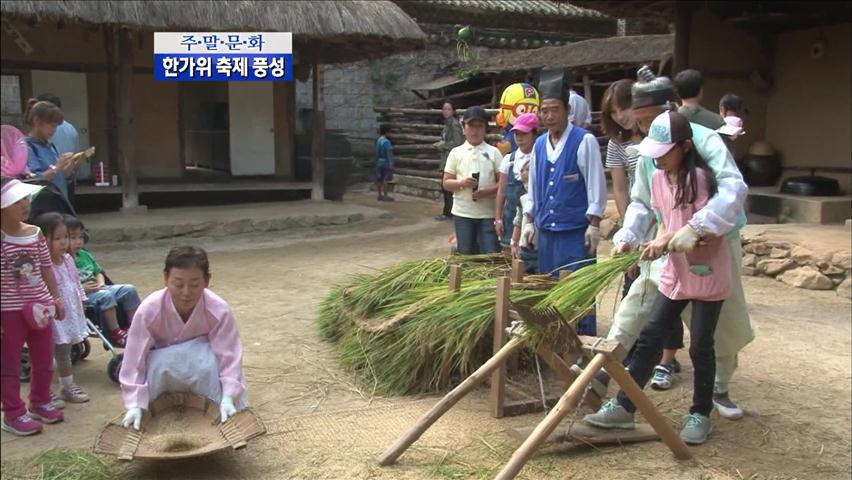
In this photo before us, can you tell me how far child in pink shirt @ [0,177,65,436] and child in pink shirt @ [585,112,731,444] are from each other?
6.91 ft

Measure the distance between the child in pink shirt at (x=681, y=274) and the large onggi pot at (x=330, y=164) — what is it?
30.0ft

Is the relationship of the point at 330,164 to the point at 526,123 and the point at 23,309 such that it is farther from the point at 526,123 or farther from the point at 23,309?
the point at 23,309

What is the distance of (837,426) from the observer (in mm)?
3707

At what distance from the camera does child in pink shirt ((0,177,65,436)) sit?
1.25 metres

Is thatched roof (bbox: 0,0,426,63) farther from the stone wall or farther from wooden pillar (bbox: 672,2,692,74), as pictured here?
the stone wall

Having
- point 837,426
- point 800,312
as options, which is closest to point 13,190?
point 837,426

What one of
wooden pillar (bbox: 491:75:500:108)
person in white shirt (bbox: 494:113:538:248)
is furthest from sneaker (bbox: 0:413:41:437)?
wooden pillar (bbox: 491:75:500:108)

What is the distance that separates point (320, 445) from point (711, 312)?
5.57 feet

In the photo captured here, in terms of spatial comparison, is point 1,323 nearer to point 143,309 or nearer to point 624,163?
point 143,309

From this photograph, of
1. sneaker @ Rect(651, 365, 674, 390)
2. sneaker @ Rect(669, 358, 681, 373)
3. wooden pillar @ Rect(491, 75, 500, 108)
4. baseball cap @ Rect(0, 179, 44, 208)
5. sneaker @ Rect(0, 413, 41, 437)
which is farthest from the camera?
wooden pillar @ Rect(491, 75, 500, 108)

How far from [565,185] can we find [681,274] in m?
0.98

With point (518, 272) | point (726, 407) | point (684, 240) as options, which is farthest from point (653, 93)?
point (726, 407)

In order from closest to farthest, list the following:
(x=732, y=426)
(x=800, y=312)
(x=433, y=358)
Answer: (x=732, y=426) → (x=433, y=358) → (x=800, y=312)

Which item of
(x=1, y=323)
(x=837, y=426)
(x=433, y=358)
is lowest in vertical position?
(x=837, y=426)
